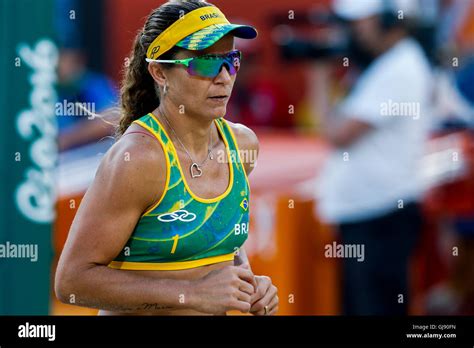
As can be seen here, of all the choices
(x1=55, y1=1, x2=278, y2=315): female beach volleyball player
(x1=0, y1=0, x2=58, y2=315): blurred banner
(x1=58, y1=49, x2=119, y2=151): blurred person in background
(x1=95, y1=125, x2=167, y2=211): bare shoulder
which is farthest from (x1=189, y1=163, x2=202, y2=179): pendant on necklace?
(x1=58, y1=49, x2=119, y2=151): blurred person in background

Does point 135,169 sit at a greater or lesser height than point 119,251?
greater

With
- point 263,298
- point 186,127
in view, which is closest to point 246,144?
point 186,127

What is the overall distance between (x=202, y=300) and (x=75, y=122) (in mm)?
4410

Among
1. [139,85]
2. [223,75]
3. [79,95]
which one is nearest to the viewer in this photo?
[223,75]

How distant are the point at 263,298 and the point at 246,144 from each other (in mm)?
570

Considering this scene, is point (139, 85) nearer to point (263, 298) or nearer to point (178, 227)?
point (178, 227)

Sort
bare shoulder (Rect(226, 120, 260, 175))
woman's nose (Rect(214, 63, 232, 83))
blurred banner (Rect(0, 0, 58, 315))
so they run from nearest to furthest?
woman's nose (Rect(214, 63, 232, 83)) < bare shoulder (Rect(226, 120, 260, 175)) < blurred banner (Rect(0, 0, 58, 315))

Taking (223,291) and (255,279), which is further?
(255,279)

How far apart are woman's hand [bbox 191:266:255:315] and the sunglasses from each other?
1.95 feet

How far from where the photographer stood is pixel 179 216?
3178 millimetres

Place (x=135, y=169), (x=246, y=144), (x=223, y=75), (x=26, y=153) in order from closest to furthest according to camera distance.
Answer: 1. (x=135, y=169)
2. (x=223, y=75)
3. (x=246, y=144)
4. (x=26, y=153)

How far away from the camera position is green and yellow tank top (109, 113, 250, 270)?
10.4 feet

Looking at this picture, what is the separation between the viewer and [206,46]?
122 inches

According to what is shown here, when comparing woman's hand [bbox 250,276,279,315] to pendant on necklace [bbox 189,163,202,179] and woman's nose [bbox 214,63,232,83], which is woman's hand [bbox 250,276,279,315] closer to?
pendant on necklace [bbox 189,163,202,179]
